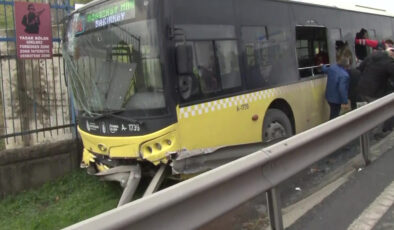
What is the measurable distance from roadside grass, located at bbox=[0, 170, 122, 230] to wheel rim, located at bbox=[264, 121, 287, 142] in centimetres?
233

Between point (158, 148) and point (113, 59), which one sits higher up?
point (113, 59)

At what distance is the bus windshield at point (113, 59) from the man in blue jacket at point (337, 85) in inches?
159

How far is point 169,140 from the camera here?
16.8 feet

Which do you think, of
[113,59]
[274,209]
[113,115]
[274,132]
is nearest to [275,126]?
[274,132]

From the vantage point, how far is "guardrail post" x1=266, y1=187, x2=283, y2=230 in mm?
3109

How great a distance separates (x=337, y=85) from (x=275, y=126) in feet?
6.33

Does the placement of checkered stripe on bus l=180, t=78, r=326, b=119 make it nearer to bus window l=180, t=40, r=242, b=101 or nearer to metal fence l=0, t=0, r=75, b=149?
bus window l=180, t=40, r=242, b=101

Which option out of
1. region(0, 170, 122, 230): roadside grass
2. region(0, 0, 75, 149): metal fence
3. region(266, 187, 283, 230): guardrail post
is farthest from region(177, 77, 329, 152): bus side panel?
region(0, 0, 75, 149): metal fence

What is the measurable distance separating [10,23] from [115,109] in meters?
3.24

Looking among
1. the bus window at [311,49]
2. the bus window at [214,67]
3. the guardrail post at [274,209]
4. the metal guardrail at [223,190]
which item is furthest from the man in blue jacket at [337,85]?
the guardrail post at [274,209]

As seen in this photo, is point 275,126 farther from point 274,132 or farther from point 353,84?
point 353,84

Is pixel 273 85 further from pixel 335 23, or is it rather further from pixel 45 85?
pixel 45 85

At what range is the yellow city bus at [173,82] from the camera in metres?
5.08

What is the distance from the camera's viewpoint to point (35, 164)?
6.71 metres
